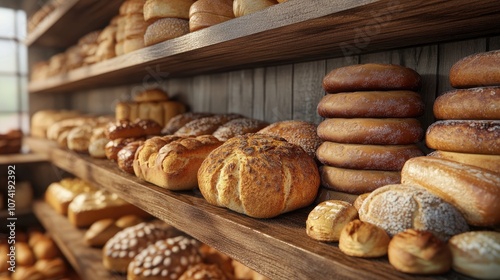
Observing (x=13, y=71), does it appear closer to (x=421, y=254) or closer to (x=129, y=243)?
(x=129, y=243)

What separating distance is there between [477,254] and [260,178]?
45 centimetres

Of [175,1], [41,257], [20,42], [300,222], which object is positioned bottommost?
[41,257]

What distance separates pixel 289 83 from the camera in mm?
1596

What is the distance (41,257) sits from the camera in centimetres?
275

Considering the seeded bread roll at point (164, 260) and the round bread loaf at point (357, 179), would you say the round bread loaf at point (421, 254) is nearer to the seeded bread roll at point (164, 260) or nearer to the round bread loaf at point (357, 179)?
the round bread loaf at point (357, 179)

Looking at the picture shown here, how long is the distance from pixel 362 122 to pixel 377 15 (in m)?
0.25

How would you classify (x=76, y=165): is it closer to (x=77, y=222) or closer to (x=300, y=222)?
(x=77, y=222)

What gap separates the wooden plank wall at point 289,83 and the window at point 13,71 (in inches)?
89.6

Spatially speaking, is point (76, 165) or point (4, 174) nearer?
point (76, 165)

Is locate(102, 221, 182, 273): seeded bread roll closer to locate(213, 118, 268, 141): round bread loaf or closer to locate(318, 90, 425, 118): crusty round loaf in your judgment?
locate(213, 118, 268, 141): round bread loaf

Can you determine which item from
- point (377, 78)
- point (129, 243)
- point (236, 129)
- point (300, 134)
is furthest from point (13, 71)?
point (377, 78)

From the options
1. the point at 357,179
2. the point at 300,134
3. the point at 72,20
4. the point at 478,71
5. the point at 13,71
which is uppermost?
the point at 72,20

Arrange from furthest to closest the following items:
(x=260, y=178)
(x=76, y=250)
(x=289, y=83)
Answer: (x=76, y=250) → (x=289, y=83) → (x=260, y=178)

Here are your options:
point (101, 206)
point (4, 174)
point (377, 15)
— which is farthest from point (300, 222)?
point (4, 174)
